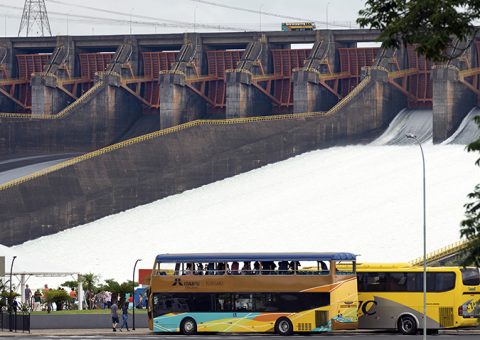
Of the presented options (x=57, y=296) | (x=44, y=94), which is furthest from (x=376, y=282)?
(x=44, y=94)

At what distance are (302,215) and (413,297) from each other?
1079 inches

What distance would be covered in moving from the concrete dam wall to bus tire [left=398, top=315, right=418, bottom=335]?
38.2 meters

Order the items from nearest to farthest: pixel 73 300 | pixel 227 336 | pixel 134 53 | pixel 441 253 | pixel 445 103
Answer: pixel 227 336 < pixel 73 300 < pixel 441 253 < pixel 445 103 < pixel 134 53

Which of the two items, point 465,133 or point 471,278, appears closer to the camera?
point 471,278

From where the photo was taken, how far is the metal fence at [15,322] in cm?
5247

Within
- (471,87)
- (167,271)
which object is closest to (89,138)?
(471,87)

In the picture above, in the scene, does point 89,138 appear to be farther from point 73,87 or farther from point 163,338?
point 163,338

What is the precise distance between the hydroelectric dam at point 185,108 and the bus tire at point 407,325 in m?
35.4

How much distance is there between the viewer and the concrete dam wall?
8306 centimetres

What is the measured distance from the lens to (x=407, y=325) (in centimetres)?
4825

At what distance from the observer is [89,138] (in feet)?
310

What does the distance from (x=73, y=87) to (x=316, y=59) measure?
839 inches

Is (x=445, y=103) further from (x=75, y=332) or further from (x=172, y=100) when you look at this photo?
(x=75, y=332)

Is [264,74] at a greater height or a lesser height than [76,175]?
greater
